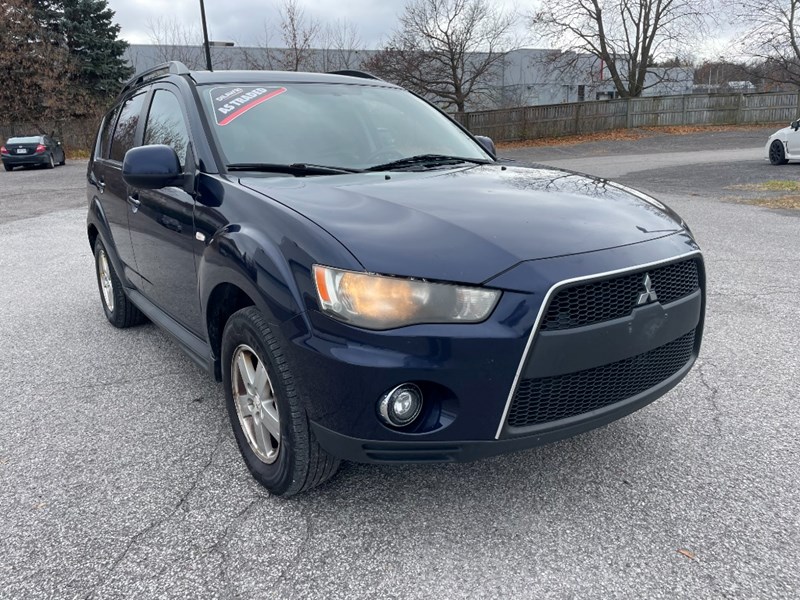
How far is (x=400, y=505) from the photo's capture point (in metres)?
2.59

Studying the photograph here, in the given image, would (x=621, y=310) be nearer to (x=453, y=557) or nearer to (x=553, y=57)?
(x=453, y=557)

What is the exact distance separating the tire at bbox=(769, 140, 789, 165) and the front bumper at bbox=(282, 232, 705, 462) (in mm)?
17571

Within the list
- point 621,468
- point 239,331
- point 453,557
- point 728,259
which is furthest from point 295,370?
point 728,259

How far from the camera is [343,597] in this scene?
2.09 metres

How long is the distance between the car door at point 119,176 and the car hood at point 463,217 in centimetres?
177

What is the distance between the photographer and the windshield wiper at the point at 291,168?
10.0 feet

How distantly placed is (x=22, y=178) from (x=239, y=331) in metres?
23.4

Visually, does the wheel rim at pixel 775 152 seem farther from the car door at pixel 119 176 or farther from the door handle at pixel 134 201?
the door handle at pixel 134 201

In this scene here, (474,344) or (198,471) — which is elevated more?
(474,344)

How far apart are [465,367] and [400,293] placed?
32 cm

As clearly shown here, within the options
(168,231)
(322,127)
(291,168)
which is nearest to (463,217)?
(291,168)

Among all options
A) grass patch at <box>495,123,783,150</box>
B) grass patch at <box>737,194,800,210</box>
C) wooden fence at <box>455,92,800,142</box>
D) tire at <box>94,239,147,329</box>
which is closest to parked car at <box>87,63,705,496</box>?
tire at <box>94,239,147,329</box>

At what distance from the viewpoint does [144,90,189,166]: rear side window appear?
341 cm

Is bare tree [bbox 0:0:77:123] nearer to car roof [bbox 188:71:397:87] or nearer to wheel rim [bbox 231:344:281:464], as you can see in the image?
car roof [bbox 188:71:397:87]
